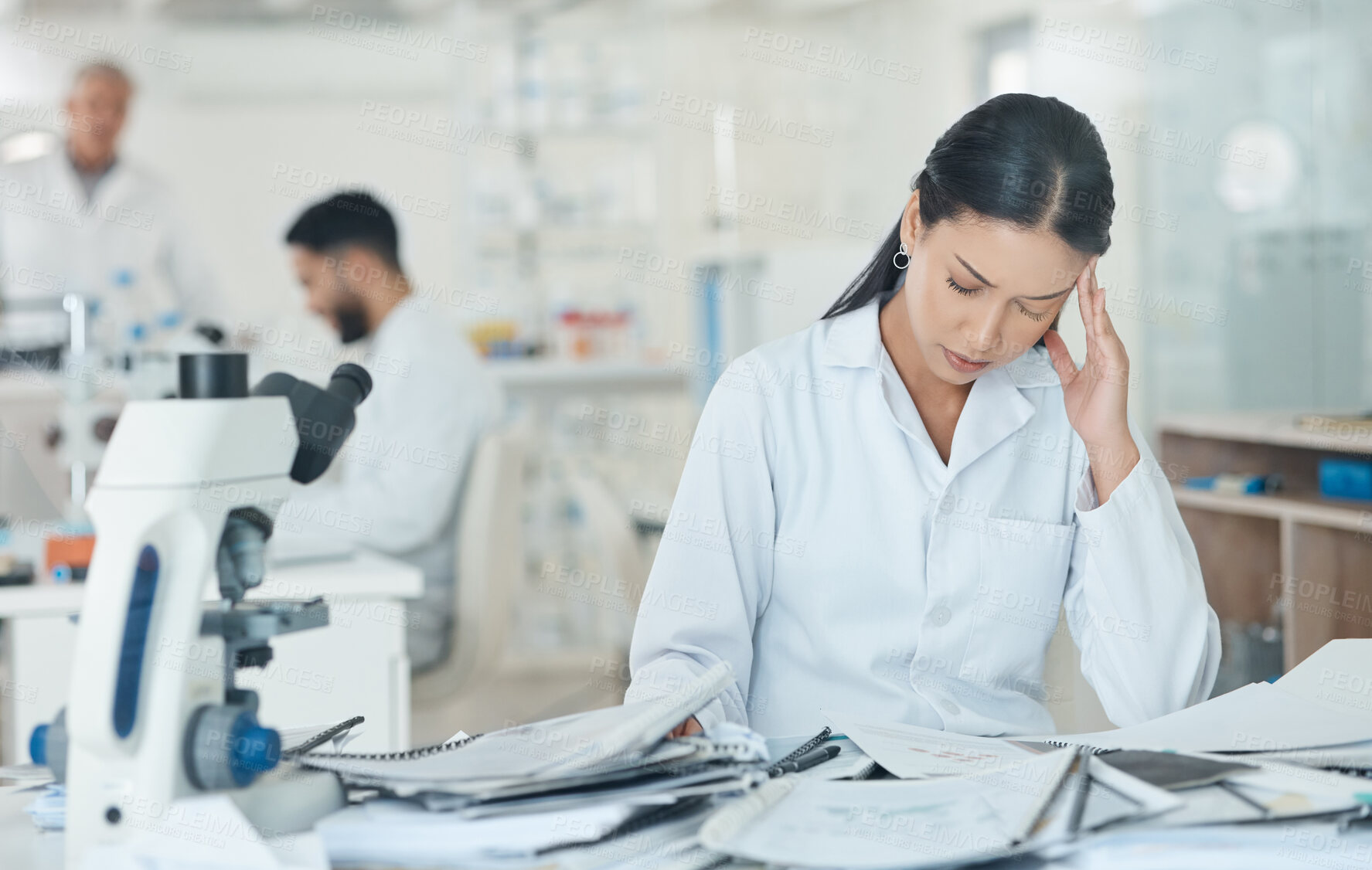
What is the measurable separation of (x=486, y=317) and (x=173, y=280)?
111cm

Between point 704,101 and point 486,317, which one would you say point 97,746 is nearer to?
point 486,317

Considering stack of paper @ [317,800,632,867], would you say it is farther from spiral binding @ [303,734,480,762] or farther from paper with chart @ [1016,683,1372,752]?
paper with chart @ [1016,683,1372,752]

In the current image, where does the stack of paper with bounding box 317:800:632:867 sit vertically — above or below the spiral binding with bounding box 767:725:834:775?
above

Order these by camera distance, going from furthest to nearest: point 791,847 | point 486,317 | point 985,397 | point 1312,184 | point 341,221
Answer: point 486,317
point 1312,184
point 341,221
point 985,397
point 791,847

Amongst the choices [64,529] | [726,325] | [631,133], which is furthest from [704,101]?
[64,529]

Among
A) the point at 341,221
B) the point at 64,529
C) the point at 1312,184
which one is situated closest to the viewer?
the point at 64,529

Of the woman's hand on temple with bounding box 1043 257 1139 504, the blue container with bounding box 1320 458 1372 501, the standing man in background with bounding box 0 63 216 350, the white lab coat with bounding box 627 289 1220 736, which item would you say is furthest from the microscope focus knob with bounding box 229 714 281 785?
the standing man in background with bounding box 0 63 216 350

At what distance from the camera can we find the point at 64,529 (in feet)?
6.78

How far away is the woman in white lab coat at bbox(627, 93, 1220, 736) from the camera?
3.97ft

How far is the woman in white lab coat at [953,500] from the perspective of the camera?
121 cm

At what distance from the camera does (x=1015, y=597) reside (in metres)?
1.32

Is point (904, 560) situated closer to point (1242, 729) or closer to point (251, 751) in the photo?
point (1242, 729)

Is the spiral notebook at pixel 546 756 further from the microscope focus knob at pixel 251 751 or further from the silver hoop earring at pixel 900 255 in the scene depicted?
the silver hoop earring at pixel 900 255

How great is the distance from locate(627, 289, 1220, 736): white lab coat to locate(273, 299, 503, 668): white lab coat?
1246 millimetres
